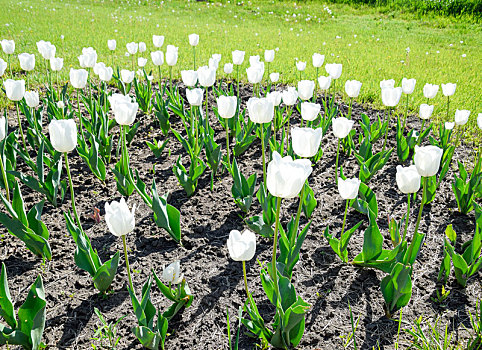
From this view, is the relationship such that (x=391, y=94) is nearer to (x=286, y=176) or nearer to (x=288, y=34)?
(x=286, y=176)

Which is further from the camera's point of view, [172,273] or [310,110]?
[310,110]

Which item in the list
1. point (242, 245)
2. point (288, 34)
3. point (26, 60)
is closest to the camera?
point (242, 245)

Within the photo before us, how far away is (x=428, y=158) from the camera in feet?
5.52

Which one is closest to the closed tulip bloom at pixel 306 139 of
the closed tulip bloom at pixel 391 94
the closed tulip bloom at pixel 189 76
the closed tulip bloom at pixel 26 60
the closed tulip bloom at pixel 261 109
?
the closed tulip bloom at pixel 261 109

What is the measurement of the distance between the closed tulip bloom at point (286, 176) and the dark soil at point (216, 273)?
0.86m

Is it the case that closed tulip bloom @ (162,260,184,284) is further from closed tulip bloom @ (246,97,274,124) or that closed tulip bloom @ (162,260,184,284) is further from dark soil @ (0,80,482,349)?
closed tulip bloom @ (246,97,274,124)

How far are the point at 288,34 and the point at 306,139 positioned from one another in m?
8.83

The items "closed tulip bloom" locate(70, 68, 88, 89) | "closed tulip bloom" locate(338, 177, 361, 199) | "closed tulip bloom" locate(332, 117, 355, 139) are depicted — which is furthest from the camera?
"closed tulip bloom" locate(70, 68, 88, 89)

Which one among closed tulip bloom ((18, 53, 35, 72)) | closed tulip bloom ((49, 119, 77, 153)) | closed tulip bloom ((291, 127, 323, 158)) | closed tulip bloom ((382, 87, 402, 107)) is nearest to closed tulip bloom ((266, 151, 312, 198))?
closed tulip bloom ((291, 127, 323, 158))

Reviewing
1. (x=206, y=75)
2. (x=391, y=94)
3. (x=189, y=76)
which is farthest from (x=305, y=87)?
(x=189, y=76)

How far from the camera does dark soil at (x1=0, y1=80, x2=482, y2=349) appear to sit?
2.04 m

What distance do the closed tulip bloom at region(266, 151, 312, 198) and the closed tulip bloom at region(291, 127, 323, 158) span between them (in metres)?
0.48

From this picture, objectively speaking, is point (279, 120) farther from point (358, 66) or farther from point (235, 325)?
point (358, 66)

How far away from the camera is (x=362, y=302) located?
7.25ft
